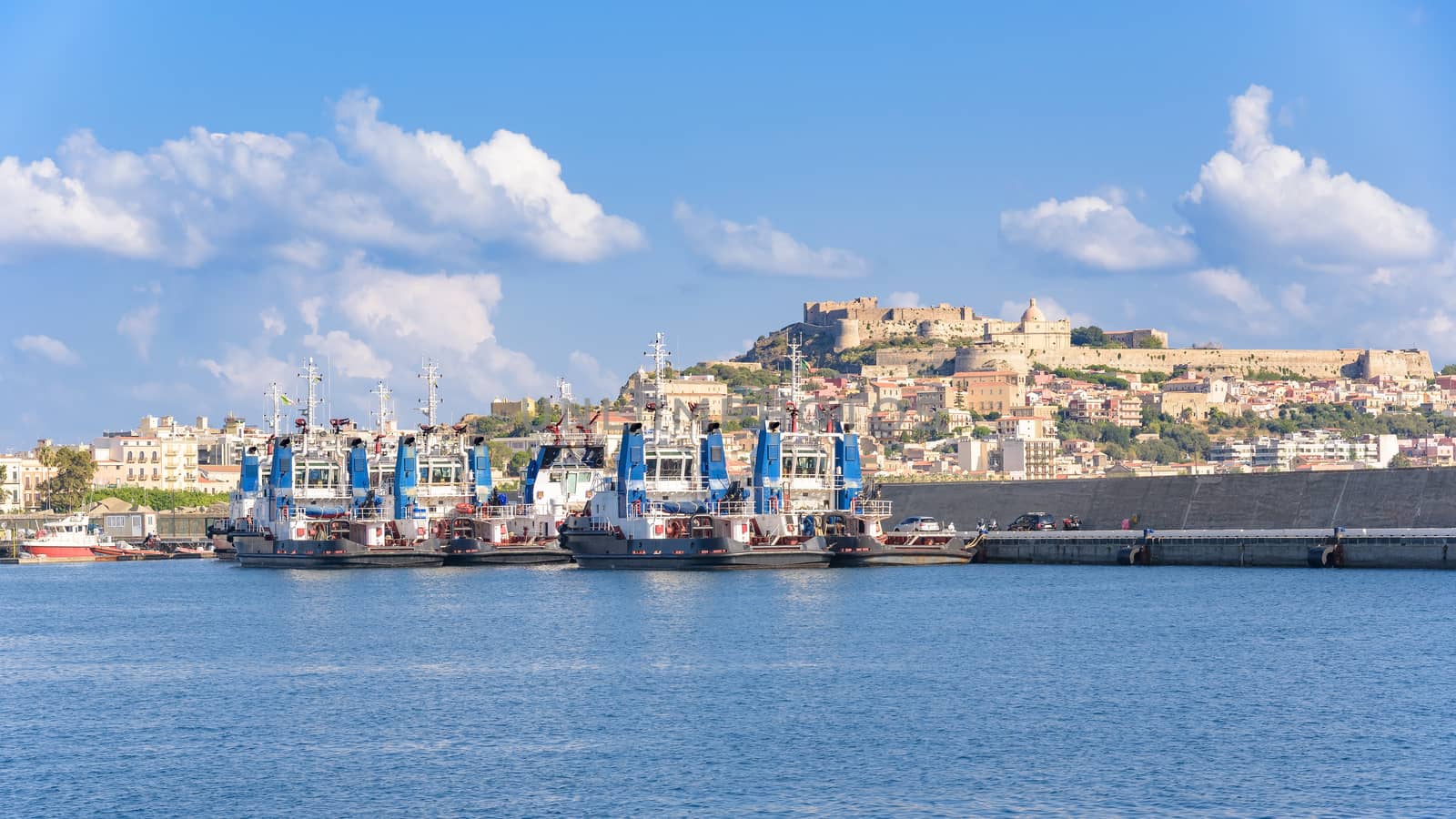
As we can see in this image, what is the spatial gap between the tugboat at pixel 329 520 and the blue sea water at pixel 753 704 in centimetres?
2073

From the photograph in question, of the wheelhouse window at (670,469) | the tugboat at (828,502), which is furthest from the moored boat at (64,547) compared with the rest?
the tugboat at (828,502)

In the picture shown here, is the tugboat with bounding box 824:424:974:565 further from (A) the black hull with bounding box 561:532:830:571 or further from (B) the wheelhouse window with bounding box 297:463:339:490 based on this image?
(B) the wheelhouse window with bounding box 297:463:339:490

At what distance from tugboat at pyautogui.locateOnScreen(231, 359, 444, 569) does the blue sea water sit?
20.7 metres

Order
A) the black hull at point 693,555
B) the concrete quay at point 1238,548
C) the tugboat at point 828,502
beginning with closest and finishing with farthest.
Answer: the concrete quay at point 1238,548 < the black hull at point 693,555 < the tugboat at point 828,502

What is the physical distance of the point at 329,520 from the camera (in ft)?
278

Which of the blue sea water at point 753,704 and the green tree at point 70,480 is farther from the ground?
the green tree at point 70,480

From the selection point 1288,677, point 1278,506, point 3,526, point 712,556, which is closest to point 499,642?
point 1288,677

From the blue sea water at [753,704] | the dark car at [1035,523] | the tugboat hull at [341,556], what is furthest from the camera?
the dark car at [1035,523]

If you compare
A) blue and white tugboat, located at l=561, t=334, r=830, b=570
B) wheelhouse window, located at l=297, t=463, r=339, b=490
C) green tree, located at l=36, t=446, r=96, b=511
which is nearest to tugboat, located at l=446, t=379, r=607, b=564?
blue and white tugboat, located at l=561, t=334, r=830, b=570

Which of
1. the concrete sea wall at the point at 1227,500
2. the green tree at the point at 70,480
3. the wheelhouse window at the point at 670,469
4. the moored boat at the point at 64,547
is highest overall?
the green tree at the point at 70,480

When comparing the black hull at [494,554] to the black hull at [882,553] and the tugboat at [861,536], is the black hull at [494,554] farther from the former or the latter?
the black hull at [882,553]

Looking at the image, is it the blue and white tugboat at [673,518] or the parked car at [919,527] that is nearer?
the blue and white tugboat at [673,518]

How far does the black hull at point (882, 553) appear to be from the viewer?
7312cm

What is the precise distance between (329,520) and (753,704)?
51.0 meters
